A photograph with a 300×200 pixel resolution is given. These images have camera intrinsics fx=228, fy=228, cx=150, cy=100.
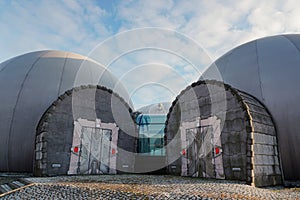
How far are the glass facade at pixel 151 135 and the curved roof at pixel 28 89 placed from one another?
4519mm

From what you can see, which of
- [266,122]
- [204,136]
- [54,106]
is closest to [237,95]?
[266,122]

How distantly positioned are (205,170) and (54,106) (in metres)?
7.83

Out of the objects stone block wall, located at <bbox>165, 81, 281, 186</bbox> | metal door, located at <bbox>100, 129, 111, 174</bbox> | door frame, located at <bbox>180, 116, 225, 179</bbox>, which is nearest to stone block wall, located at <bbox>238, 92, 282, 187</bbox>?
stone block wall, located at <bbox>165, 81, 281, 186</bbox>

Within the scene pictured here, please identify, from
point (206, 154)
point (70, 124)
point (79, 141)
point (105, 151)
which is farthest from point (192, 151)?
point (70, 124)

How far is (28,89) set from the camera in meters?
12.4

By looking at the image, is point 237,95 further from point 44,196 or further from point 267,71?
point 44,196

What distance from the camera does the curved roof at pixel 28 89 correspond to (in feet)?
38.3

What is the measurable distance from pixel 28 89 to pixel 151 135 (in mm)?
8628

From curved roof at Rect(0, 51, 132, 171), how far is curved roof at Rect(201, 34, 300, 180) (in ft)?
26.6

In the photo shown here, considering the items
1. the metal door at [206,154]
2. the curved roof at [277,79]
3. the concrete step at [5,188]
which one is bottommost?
the concrete step at [5,188]

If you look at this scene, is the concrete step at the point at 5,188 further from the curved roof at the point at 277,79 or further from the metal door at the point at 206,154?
the curved roof at the point at 277,79

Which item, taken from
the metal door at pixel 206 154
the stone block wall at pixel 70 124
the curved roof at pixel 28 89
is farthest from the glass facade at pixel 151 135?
the metal door at pixel 206 154

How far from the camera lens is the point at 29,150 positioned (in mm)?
11617

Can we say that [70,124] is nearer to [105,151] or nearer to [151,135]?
[105,151]
